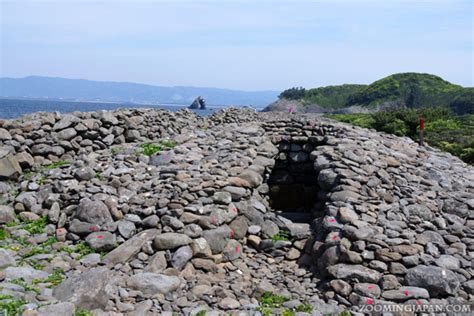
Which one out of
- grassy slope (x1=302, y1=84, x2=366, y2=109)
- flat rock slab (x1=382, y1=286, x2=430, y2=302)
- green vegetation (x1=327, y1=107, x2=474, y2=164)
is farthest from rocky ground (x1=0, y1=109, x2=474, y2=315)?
grassy slope (x1=302, y1=84, x2=366, y2=109)

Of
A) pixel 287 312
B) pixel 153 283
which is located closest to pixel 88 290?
pixel 153 283

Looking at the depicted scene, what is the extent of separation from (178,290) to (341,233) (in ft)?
10.5

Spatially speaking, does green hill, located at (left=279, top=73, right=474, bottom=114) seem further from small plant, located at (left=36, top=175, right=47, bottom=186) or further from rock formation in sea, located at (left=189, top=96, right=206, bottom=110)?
small plant, located at (left=36, top=175, right=47, bottom=186)

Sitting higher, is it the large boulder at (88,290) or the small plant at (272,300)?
the large boulder at (88,290)

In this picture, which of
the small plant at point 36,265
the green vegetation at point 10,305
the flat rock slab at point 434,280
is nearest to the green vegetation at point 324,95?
the flat rock slab at point 434,280

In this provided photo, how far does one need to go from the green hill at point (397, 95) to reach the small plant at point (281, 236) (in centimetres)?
5853

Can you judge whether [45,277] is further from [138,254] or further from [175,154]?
[175,154]

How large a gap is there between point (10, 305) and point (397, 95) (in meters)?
81.1

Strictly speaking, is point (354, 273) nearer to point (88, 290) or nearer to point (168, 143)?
point (88, 290)

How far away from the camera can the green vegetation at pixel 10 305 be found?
16.9 feet

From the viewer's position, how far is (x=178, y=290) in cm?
670

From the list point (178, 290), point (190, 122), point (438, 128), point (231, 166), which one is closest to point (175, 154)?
point (231, 166)

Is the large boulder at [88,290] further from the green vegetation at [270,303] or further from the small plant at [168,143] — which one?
the small plant at [168,143]

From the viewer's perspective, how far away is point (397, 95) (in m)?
78.3
